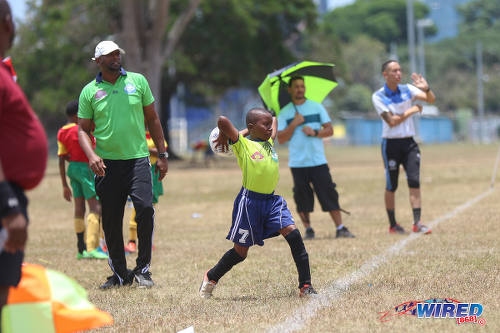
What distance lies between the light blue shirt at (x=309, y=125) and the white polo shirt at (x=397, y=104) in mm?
708

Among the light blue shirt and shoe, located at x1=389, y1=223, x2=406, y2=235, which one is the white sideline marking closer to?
shoe, located at x1=389, y1=223, x2=406, y2=235

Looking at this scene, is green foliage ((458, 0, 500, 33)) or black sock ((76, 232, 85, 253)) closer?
black sock ((76, 232, 85, 253))

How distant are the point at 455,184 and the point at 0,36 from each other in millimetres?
16006

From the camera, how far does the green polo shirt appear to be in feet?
24.0

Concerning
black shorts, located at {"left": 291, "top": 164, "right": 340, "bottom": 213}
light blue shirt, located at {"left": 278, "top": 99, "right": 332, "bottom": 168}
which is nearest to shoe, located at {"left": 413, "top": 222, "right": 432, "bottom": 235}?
black shorts, located at {"left": 291, "top": 164, "right": 340, "bottom": 213}

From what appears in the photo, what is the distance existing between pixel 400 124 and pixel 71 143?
415 centimetres

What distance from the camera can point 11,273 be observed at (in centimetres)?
433

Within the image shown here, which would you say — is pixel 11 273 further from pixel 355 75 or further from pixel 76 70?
pixel 355 75

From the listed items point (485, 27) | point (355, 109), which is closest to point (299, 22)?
point (355, 109)

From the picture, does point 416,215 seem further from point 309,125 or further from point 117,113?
point 117,113

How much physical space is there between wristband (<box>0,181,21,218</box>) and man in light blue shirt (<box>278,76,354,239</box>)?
678cm

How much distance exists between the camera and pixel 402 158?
10.9 m

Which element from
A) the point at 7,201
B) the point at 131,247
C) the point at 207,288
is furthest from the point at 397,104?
the point at 7,201

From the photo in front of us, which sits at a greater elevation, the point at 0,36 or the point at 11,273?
the point at 0,36
